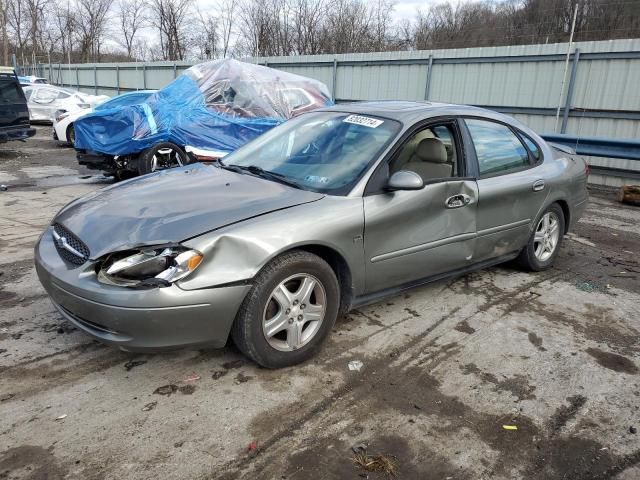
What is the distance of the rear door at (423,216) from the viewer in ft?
11.4

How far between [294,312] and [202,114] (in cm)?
618

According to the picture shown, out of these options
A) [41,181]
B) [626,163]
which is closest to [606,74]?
[626,163]

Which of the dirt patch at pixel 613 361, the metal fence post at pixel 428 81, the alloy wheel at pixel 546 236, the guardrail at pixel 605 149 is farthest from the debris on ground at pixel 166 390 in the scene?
the metal fence post at pixel 428 81

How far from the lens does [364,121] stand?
3.92 meters

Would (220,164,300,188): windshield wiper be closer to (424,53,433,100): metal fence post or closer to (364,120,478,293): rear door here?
(364,120,478,293): rear door

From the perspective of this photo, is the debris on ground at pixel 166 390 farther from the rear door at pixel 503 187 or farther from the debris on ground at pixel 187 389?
the rear door at pixel 503 187

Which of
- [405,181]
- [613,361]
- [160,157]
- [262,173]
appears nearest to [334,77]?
[160,157]

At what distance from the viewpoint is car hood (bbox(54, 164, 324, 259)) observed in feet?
9.36

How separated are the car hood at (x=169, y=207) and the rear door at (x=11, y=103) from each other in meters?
9.60

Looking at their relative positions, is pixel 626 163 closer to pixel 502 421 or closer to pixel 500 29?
pixel 502 421

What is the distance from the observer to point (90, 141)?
850cm

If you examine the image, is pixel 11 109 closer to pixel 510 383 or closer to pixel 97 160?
pixel 97 160

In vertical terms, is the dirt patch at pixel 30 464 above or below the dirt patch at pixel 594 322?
above

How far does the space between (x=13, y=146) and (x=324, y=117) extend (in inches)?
525
